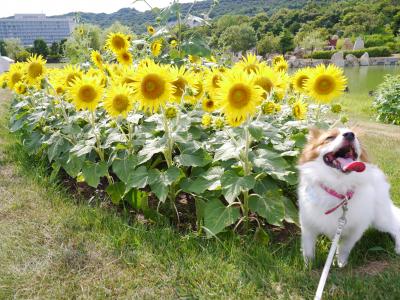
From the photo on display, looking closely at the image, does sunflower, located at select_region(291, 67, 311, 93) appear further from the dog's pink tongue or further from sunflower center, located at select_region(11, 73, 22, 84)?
sunflower center, located at select_region(11, 73, 22, 84)

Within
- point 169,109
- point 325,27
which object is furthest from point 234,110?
point 325,27

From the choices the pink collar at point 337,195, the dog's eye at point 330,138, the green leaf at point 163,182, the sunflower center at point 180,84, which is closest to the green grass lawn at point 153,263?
the green leaf at point 163,182

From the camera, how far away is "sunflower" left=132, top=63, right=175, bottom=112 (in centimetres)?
254

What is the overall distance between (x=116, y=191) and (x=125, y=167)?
0.89 feet

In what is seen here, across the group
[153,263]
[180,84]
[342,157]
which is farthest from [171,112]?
[342,157]

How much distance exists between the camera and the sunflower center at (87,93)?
2908mm

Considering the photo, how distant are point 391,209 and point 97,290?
6.71ft

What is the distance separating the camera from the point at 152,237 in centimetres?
275

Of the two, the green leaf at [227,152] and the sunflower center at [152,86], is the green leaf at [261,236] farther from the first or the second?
the sunflower center at [152,86]

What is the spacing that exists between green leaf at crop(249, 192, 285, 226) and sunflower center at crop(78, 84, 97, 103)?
1.42 m

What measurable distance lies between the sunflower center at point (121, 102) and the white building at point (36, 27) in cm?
16944

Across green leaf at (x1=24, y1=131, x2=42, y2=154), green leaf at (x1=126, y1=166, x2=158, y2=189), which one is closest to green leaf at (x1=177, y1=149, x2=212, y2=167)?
green leaf at (x1=126, y1=166, x2=158, y2=189)

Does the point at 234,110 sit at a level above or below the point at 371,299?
above

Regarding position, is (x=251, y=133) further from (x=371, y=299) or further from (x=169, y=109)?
(x=371, y=299)
